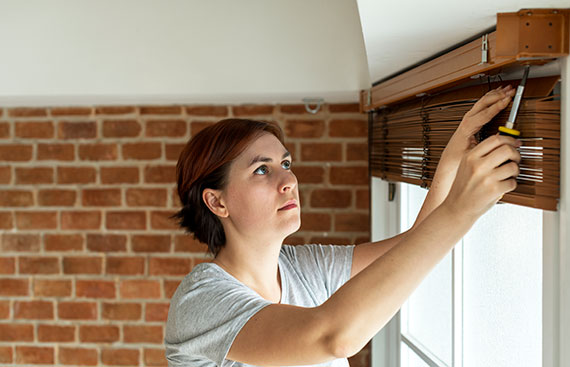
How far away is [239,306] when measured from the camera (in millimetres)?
1211

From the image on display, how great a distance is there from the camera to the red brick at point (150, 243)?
2518 millimetres

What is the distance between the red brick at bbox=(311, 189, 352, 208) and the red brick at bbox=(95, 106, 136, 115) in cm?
86

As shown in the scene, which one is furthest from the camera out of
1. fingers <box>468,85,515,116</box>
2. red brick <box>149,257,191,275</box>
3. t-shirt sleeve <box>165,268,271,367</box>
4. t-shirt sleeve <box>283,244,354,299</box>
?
red brick <box>149,257,191,275</box>

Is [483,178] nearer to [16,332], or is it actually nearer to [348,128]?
[348,128]

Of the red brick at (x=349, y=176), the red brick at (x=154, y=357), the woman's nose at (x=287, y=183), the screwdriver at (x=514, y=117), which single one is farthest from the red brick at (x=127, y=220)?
the screwdriver at (x=514, y=117)

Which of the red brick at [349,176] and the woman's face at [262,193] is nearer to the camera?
the woman's face at [262,193]

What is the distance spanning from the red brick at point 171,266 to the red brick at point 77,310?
334mm

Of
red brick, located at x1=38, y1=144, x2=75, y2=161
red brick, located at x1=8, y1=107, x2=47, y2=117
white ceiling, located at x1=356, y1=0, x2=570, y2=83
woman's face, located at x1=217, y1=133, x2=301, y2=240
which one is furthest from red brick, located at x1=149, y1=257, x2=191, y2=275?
white ceiling, located at x1=356, y1=0, x2=570, y2=83

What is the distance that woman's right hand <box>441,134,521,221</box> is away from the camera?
901 mm

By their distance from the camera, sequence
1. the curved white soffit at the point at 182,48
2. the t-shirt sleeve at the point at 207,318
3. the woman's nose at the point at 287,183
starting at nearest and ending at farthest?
the t-shirt sleeve at the point at 207,318, the woman's nose at the point at 287,183, the curved white soffit at the point at 182,48

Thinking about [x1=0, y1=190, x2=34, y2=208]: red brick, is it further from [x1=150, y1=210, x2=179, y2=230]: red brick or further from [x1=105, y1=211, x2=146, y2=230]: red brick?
[x1=150, y1=210, x2=179, y2=230]: red brick

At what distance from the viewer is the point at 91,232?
255 cm

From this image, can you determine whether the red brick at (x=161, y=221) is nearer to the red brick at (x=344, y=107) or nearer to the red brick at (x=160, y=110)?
the red brick at (x=160, y=110)

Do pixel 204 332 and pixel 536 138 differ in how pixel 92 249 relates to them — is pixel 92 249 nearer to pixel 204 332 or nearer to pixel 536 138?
pixel 204 332
